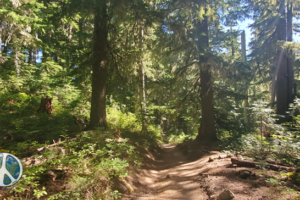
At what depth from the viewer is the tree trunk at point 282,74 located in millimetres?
11312

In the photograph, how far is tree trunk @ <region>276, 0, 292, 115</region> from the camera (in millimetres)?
11312

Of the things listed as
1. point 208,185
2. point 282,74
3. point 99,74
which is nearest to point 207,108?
point 208,185

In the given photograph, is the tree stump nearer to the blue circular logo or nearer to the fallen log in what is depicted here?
the blue circular logo

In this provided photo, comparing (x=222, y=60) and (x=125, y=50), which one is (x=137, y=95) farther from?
(x=222, y=60)

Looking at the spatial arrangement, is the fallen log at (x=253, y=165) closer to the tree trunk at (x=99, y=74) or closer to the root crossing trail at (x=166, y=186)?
the root crossing trail at (x=166, y=186)

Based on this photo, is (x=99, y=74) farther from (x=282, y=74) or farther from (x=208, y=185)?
(x=282, y=74)

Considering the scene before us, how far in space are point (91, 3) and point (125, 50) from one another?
3.27 meters

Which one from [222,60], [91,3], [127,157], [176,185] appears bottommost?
[176,185]

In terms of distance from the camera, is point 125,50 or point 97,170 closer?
point 97,170

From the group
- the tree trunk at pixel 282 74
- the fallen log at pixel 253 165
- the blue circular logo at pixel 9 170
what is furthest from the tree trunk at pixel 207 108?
the blue circular logo at pixel 9 170

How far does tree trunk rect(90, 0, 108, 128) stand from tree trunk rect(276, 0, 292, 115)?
1141cm

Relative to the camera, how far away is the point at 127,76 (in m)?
9.16

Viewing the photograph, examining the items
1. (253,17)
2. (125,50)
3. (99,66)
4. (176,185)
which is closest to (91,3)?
(99,66)

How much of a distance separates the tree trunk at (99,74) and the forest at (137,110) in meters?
0.04
